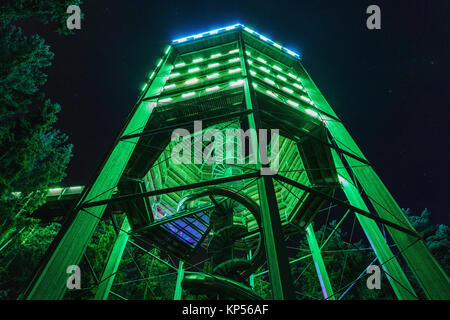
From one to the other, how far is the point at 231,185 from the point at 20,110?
1089cm

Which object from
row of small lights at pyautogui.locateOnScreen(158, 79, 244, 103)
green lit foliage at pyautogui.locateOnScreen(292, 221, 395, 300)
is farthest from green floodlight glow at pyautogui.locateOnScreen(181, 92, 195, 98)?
green lit foliage at pyautogui.locateOnScreen(292, 221, 395, 300)

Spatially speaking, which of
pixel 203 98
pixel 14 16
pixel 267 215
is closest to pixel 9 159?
pixel 14 16

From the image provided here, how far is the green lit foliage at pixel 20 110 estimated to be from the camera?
971 cm

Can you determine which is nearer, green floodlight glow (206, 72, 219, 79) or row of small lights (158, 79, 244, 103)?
row of small lights (158, 79, 244, 103)

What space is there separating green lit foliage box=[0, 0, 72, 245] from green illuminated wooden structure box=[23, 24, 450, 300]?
4821mm

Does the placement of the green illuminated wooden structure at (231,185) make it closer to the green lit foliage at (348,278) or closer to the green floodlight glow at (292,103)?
the green floodlight glow at (292,103)

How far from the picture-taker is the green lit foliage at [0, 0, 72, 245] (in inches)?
382

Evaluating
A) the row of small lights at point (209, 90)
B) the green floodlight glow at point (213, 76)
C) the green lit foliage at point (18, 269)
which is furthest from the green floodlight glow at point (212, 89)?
the green lit foliage at point (18, 269)

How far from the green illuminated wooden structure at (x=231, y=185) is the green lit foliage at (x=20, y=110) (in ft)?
15.8

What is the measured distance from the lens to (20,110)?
456 inches

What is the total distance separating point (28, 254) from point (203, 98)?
76.5 ft

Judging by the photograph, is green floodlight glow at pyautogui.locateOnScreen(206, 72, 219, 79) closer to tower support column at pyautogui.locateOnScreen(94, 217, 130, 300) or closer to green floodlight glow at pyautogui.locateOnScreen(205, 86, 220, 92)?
green floodlight glow at pyautogui.locateOnScreen(205, 86, 220, 92)

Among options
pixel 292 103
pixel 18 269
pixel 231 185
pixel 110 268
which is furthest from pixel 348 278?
pixel 18 269

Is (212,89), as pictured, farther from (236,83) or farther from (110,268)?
(110,268)
